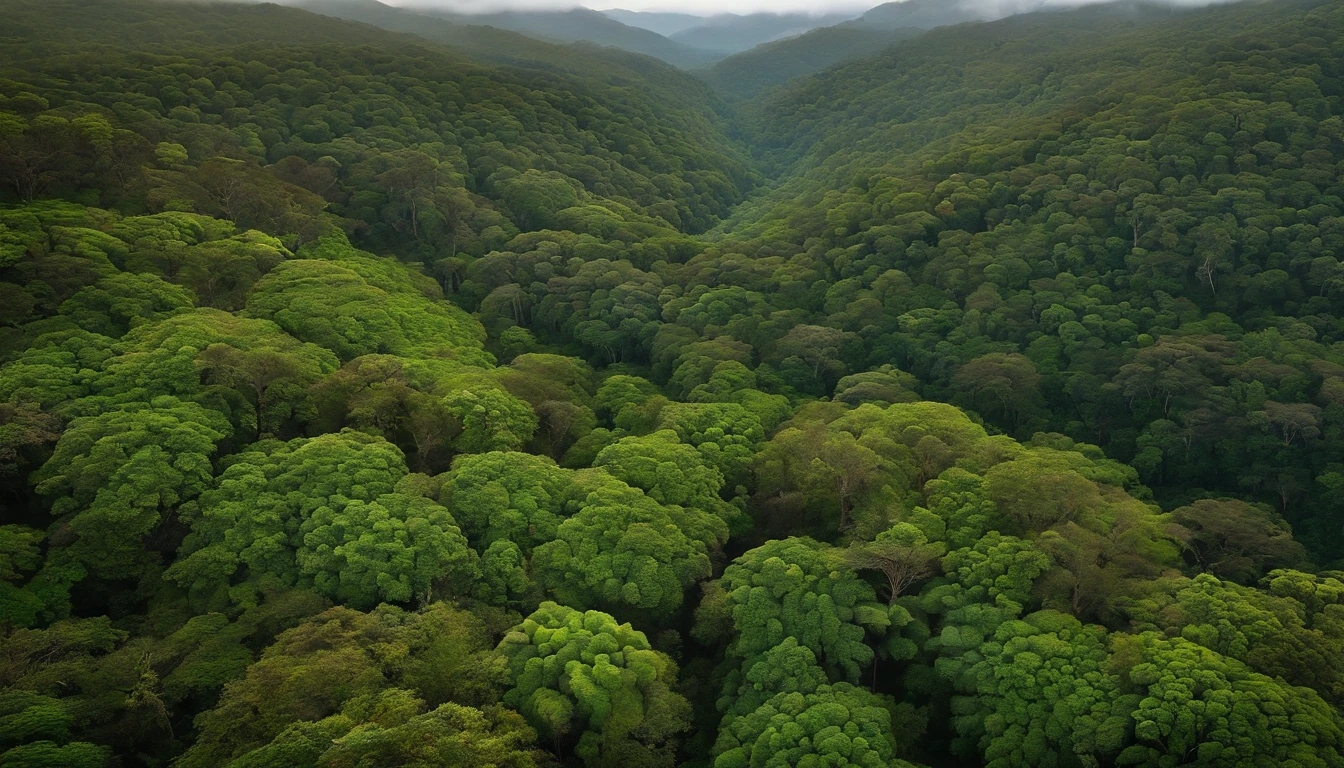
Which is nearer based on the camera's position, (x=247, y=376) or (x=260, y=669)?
(x=260, y=669)

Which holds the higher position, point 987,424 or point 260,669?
point 260,669

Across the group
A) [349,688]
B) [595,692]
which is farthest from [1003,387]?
[349,688]

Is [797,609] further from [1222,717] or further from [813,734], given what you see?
[1222,717]

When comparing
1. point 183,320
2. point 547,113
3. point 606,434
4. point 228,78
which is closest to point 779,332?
point 606,434

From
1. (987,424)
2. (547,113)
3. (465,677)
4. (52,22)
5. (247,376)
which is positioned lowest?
(987,424)

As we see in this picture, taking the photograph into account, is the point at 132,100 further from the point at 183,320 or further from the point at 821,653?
the point at 821,653

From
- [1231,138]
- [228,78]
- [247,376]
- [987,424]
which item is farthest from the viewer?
[228,78]

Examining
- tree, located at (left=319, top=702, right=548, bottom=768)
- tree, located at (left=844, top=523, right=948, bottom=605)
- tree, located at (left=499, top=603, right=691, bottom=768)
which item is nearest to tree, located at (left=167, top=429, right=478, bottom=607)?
tree, located at (left=499, top=603, right=691, bottom=768)
